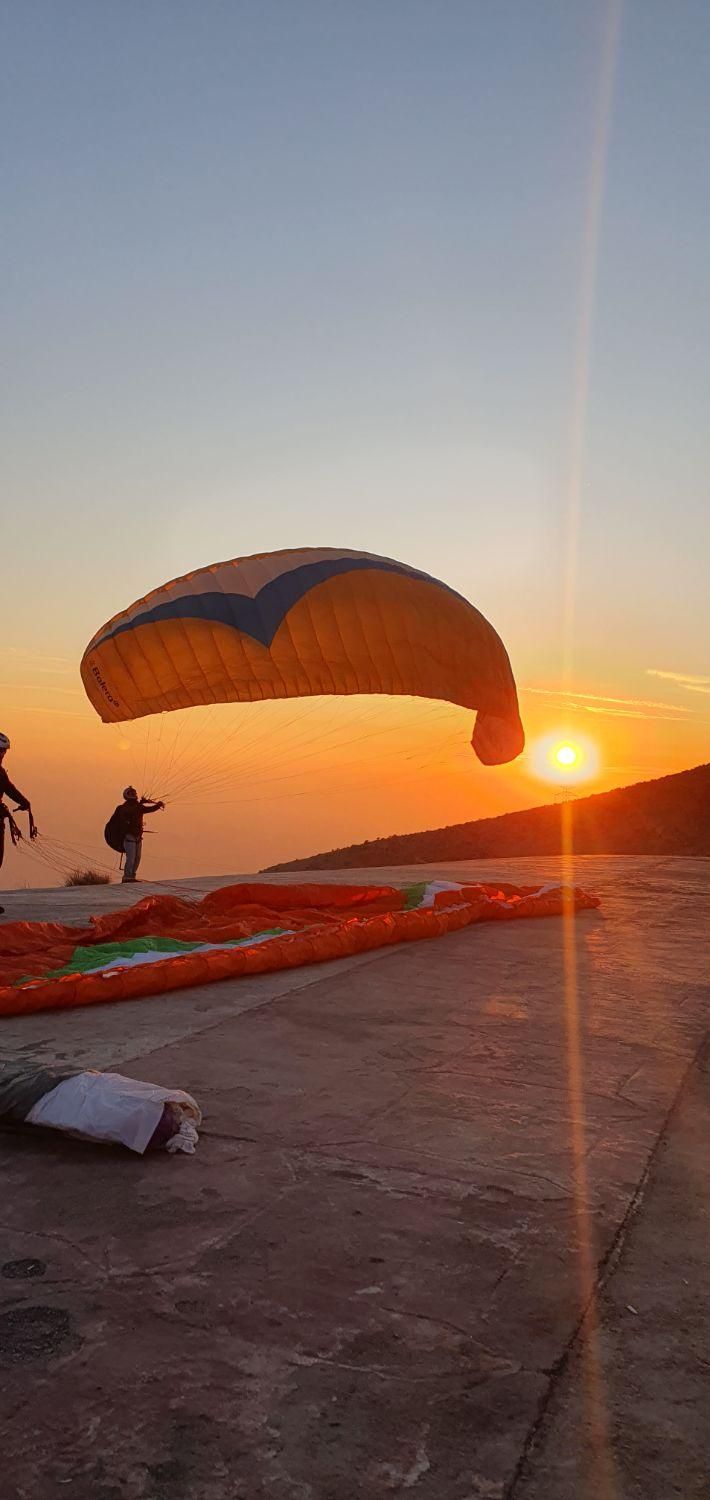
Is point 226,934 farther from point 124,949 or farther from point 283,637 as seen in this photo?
point 283,637

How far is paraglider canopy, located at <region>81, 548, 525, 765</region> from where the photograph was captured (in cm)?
1226

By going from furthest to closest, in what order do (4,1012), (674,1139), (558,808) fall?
(558,808) < (4,1012) < (674,1139)

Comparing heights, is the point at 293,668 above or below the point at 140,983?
above

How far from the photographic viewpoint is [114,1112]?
3736 millimetres

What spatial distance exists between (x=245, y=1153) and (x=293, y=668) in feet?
30.3

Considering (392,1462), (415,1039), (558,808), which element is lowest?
(392,1462)

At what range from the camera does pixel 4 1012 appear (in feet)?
19.9

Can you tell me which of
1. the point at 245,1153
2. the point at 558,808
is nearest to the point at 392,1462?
the point at 245,1153

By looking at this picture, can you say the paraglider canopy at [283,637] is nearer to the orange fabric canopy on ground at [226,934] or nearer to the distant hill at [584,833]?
the orange fabric canopy on ground at [226,934]

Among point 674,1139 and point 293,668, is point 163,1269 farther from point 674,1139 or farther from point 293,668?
point 293,668

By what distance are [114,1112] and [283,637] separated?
8951 millimetres

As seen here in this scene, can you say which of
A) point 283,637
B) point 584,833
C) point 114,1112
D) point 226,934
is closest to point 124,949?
point 226,934

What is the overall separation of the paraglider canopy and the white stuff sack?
8619 millimetres

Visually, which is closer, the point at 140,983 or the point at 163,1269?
the point at 163,1269
